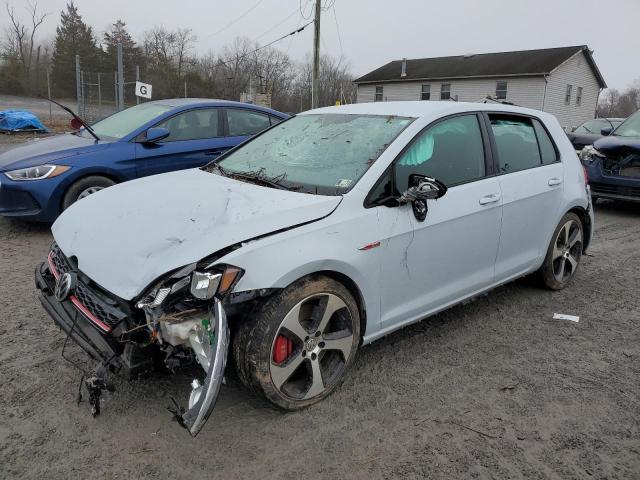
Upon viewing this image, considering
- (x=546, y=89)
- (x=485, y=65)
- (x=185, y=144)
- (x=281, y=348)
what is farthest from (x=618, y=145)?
(x=485, y=65)

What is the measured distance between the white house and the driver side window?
31979 millimetres

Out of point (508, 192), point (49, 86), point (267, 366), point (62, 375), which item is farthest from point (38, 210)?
point (49, 86)

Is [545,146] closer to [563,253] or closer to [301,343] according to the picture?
[563,253]

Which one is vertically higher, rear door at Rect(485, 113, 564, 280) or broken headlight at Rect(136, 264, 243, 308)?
rear door at Rect(485, 113, 564, 280)

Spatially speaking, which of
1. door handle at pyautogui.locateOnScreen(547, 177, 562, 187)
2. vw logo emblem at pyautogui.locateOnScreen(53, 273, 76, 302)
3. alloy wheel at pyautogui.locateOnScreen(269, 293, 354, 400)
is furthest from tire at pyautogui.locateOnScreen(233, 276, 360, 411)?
door handle at pyautogui.locateOnScreen(547, 177, 562, 187)

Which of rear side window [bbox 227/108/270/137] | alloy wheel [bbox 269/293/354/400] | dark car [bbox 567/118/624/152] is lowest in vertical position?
alloy wheel [bbox 269/293/354/400]

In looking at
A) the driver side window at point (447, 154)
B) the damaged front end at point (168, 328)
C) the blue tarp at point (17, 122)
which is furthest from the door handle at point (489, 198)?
the blue tarp at point (17, 122)

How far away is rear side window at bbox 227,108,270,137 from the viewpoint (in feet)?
22.8

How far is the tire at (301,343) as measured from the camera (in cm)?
256

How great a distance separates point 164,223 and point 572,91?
3947 centimetres

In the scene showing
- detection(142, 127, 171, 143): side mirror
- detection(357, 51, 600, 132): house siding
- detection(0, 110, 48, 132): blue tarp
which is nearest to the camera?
detection(142, 127, 171, 143): side mirror

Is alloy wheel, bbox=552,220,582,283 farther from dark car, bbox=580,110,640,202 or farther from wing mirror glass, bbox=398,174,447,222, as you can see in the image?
dark car, bbox=580,110,640,202

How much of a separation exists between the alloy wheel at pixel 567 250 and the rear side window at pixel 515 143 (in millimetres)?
765

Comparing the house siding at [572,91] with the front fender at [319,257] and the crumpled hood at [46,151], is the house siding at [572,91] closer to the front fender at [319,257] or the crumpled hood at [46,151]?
the crumpled hood at [46,151]
